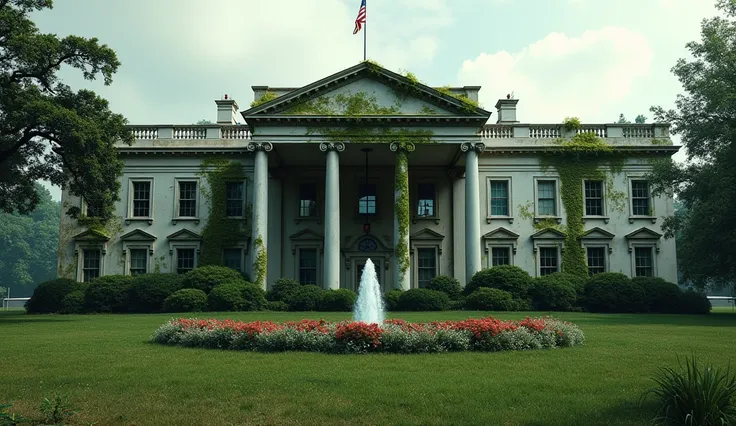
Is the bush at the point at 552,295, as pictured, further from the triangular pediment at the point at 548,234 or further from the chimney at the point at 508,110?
the chimney at the point at 508,110

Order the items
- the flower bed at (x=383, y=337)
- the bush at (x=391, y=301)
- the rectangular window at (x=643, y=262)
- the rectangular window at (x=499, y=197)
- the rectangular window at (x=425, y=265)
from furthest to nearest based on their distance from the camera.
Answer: the rectangular window at (x=425, y=265) < the rectangular window at (x=499, y=197) < the rectangular window at (x=643, y=262) < the bush at (x=391, y=301) < the flower bed at (x=383, y=337)

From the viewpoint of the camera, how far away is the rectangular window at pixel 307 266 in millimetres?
37031

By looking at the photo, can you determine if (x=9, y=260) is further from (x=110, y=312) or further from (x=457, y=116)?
(x=457, y=116)

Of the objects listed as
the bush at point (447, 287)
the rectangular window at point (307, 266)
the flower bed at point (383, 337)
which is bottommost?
the flower bed at point (383, 337)

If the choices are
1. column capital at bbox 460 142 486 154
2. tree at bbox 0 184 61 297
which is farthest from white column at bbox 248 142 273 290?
tree at bbox 0 184 61 297

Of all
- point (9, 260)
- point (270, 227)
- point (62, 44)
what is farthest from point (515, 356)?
point (9, 260)

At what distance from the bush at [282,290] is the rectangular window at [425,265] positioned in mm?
9150

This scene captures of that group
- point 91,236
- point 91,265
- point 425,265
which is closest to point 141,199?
point 91,236

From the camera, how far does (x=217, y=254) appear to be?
3616 centimetres

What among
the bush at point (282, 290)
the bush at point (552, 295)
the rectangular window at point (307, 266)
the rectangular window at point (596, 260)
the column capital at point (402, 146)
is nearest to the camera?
the bush at point (552, 295)

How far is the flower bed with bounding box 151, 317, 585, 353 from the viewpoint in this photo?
43.6ft

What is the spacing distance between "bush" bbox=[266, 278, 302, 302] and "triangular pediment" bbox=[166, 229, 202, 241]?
795 cm

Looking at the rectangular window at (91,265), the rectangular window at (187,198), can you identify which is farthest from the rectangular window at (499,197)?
the rectangular window at (91,265)

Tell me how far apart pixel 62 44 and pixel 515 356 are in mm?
21028
